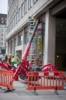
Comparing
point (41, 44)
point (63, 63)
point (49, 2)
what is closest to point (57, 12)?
point (49, 2)

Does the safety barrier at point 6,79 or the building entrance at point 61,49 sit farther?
the building entrance at point 61,49

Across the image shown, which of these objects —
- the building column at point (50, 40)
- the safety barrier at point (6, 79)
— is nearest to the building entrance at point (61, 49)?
the building column at point (50, 40)

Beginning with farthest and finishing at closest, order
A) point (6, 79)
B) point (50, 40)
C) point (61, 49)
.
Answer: point (61, 49) → point (50, 40) → point (6, 79)


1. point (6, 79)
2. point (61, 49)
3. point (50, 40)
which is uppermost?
point (50, 40)

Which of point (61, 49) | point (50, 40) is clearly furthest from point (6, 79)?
point (61, 49)

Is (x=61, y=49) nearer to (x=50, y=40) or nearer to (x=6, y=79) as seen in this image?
(x=50, y=40)

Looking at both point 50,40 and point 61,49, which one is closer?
point 50,40

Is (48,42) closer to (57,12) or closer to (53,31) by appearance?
(53,31)

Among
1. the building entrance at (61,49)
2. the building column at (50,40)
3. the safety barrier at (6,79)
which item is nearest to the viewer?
the safety barrier at (6,79)

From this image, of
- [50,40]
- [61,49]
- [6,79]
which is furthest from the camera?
[61,49]

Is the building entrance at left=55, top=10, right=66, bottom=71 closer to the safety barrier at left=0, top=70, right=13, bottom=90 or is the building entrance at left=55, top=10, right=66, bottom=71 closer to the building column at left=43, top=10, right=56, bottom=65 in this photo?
the building column at left=43, top=10, right=56, bottom=65

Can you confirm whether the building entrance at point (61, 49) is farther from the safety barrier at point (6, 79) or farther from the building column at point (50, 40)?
the safety barrier at point (6, 79)

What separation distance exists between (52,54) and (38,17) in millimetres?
5231

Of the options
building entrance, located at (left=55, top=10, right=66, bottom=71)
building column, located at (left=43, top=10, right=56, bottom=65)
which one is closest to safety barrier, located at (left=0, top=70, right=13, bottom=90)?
building column, located at (left=43, top=10, right=56, bottom=65)
